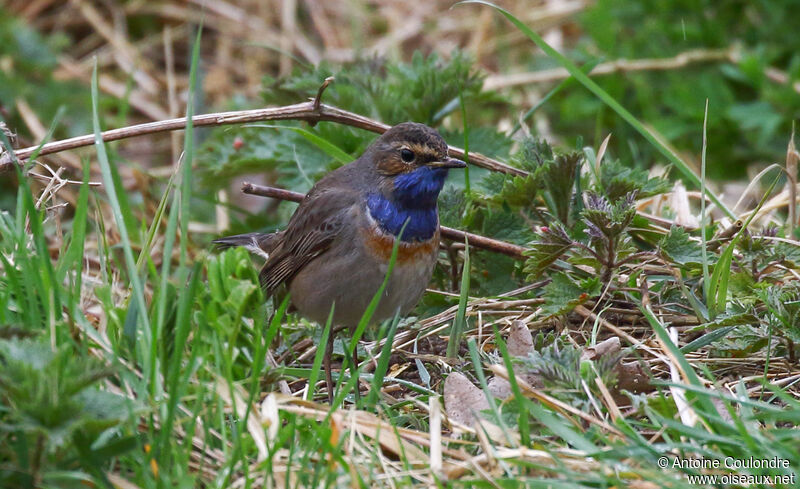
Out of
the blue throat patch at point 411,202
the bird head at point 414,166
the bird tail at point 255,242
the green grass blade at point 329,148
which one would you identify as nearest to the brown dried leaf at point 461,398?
the blue throat patch at point 411,202

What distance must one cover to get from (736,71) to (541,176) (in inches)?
140

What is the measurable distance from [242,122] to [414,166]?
2.85 ft

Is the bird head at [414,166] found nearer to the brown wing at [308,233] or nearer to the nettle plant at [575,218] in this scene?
the brown wing at [308,233]

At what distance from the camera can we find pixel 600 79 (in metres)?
8.15

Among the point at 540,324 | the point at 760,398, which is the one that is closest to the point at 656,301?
the point at 540,324

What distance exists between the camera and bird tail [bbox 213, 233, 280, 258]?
5.46m

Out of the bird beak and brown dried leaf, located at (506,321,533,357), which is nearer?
brown dried leaf, located at (506,321,533,357)

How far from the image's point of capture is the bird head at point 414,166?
15.6 ft

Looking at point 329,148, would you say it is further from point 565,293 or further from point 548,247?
point 565,293

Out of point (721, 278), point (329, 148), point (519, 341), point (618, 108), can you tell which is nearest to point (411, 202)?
point (329, 148)

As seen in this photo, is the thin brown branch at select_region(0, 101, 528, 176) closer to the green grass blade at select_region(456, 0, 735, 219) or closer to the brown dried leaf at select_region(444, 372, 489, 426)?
the green grass blade at select_region(456, 0, 735, 219)

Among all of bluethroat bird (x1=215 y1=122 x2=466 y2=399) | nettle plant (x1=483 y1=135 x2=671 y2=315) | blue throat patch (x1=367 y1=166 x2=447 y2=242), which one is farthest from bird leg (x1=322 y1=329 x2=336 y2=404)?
Answer: nettle plant (x1=483 y1=135 x2=671 y2=315)

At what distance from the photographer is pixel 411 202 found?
476 cm

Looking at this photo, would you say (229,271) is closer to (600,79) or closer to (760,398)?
(760,398)
